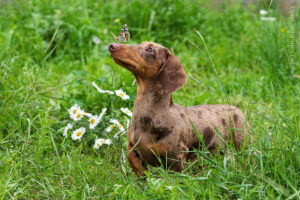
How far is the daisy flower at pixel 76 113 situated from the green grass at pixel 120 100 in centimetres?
11

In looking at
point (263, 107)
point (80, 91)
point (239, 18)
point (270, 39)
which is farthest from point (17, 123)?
point (239, 18)

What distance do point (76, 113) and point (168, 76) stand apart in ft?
3.25

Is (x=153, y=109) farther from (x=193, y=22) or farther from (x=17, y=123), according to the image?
(x=193, y=22)

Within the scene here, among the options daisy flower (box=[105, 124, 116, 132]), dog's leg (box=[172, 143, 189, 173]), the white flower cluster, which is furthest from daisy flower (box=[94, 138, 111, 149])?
dog's leg (box=[172, 143, 189, 173])

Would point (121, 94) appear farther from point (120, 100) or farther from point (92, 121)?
point (92, 121)

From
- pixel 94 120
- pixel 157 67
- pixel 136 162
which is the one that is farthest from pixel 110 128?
pixel 157 67

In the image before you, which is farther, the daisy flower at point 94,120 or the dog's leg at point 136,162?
the daisy flower at point 94,120

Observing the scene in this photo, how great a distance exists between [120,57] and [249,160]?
37.2 inches

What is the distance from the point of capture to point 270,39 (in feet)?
15.6

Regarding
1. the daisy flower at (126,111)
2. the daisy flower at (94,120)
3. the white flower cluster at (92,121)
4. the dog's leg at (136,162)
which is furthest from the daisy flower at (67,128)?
the dog's leg at (136,162)

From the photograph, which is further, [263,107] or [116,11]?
[116,11]

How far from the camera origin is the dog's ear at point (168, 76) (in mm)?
2484

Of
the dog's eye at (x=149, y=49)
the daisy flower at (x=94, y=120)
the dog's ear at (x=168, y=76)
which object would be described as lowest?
the daisy flower at (x=94, y=120)

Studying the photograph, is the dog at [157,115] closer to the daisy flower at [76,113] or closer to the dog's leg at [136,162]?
the dog's leg at [136,162]
